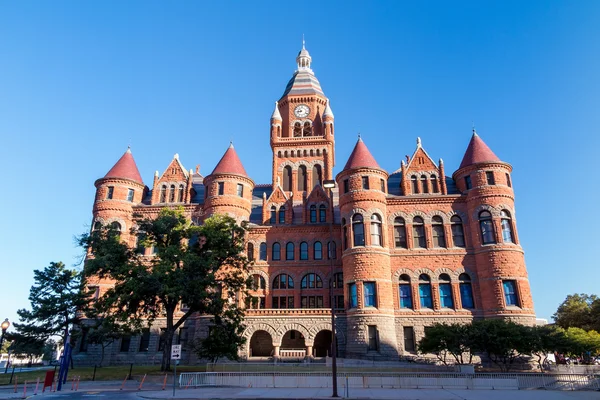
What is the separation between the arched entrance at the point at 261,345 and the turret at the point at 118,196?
15275 mm

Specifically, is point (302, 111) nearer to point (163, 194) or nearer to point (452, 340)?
point (163, 194)

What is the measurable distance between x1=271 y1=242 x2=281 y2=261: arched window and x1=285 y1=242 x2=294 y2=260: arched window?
0.69m

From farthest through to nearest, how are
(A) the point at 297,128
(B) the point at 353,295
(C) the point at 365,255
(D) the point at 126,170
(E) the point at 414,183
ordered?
(A) the point at 297,128 → (D) the point at 126,170 → (E) the point at 414,183 → (C) the point at 365,255 → (B) the point at 353,295

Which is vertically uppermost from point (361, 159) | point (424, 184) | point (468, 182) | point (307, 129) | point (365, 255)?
point (307, 129)

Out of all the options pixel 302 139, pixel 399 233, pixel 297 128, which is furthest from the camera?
pixel 297 128

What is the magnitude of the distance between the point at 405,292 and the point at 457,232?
23.6 ft

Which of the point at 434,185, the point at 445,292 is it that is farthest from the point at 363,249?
the point at 434,185

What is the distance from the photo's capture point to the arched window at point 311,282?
36.5 metres

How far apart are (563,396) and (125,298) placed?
2209 cm

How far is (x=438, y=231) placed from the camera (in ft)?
115

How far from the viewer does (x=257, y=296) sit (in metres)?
36.8

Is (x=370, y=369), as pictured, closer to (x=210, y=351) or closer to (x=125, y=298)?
(x=210, y=351)

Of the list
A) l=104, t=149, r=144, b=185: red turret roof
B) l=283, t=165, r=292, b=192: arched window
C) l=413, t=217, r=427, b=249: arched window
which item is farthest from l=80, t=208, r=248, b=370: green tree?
l=283, t=165, r=292, b=192: arched window

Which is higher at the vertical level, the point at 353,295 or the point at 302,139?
the point at 302,139
